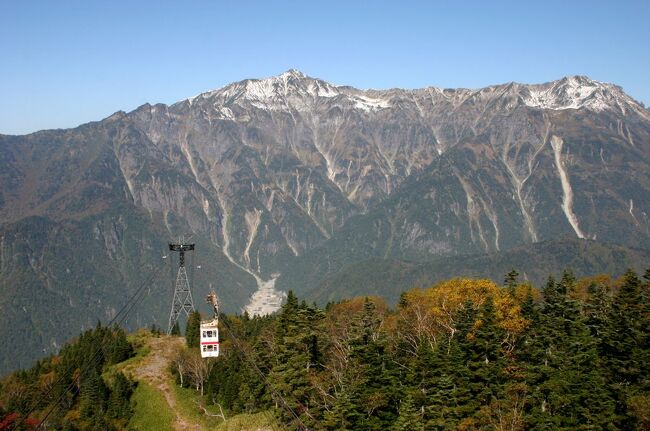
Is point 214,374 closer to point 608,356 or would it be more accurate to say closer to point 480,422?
point 480,422

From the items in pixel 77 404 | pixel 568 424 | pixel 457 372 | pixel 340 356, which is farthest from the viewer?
pixel 77 404

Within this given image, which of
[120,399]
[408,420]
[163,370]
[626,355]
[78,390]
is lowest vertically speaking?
[78,390]

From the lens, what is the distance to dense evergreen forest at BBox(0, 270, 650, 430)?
5700 cm

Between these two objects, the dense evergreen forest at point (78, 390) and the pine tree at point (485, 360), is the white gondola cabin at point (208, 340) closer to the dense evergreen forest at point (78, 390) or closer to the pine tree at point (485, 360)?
the dense evergreen forest at point (78, 390)

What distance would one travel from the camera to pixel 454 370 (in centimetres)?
6072

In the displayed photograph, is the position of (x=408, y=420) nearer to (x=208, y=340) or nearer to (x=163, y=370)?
(x=208, y=340)

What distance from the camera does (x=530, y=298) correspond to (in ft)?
245

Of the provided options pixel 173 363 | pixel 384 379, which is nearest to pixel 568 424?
pixel 384 379

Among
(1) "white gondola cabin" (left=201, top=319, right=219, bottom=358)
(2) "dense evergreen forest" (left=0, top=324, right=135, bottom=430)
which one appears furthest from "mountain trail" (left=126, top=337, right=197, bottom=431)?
(1) "white gondola cabin" (left=201, top=319, right=219, bottom=358)

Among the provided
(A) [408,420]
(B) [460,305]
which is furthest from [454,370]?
(B) [460,305]

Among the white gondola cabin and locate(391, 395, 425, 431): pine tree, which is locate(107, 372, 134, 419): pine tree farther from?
locate(391, 395, 425, 431): pine tree

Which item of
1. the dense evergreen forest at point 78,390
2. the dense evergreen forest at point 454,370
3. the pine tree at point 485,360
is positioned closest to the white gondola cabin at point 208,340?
the dense evergreen forest at point 454,370

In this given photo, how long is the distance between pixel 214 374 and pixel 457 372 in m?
41.1

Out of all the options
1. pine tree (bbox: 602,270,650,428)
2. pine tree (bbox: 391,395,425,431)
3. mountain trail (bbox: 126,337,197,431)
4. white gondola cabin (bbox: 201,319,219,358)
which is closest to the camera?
pine tree (bbox: 391,395,425,431)
